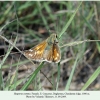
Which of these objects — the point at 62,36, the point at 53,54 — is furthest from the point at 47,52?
the point at 62,36

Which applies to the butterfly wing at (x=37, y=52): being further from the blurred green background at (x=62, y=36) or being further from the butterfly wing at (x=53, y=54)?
the blurred green background at (x=62, y=36)

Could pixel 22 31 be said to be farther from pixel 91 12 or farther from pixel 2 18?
pixel 91 12

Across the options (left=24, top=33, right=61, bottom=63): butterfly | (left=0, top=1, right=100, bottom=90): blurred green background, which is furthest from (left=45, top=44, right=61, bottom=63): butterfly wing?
(left=0, top=1, right=100, bottom=90): blurred green background

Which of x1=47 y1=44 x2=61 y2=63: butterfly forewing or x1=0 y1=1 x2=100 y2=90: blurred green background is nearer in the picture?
x1=47 y1=44 x2=61 y2=63: butterfly forewing

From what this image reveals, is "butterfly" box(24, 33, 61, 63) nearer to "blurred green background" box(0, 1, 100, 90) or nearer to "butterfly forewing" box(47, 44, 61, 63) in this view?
"butterfly forewing" box(47, 44, 61, 63)

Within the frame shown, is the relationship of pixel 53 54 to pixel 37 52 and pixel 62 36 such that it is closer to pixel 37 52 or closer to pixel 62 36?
pixel 37 52

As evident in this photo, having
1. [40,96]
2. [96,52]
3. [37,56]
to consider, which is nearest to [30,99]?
[40,96]

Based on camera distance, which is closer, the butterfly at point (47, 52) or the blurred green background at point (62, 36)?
the butterfly at point (47, 52)

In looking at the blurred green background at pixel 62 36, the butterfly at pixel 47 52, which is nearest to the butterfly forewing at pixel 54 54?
the butterfly at pixel 47 52

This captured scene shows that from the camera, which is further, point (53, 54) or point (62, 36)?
point (62, 36)

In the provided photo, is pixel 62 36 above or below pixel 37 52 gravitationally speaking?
above
